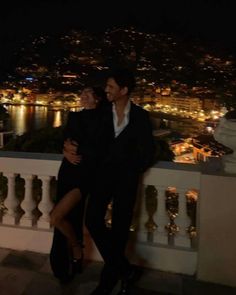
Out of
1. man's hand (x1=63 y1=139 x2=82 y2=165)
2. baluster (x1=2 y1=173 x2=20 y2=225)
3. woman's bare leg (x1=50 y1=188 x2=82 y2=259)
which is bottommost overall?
baluster (x1=2 y1=173 x2=20 y2=225)

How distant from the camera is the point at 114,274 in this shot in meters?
3.05

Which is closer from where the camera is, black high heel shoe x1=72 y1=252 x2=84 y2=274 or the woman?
the woman

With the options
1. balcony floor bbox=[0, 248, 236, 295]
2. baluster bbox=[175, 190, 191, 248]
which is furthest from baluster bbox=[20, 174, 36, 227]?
baluster bbox=[175, 190, 191, 248]

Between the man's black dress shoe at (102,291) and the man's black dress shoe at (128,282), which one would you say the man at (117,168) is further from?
the man's black dress shoe at (128,282)

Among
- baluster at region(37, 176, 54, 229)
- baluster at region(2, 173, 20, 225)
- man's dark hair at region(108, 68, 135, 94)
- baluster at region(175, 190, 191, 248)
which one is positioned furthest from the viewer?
Answer: baluster at region(2, 173, 20, 225)

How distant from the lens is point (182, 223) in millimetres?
3613

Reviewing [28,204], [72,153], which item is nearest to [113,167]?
[72,153]

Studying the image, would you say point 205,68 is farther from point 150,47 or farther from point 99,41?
point 99,41

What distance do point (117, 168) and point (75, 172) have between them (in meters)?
0.36

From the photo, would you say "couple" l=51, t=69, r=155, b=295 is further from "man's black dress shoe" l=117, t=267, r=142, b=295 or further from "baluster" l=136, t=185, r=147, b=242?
"baluster" l=136, t=185, r=147, b=242

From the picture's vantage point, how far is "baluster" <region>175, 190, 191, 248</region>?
11.7 feet

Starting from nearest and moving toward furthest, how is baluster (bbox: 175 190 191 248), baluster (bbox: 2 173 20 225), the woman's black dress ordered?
the woman's black dress < baluster (bbox: 175 190 191 248) < baluster (bbox: 2 173 20 225)

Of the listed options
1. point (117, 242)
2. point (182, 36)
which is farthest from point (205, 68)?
point (117, 242)

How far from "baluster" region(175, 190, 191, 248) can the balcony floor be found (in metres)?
0.31
